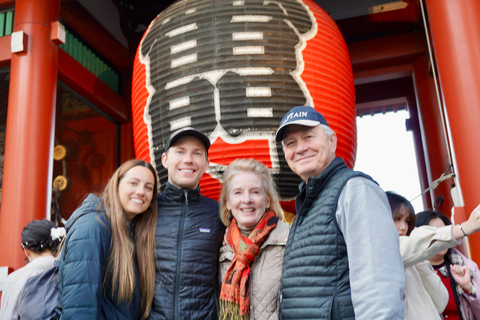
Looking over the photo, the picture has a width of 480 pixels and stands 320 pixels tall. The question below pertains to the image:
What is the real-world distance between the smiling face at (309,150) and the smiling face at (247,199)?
0.32 meters

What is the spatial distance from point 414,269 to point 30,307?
1.42 m

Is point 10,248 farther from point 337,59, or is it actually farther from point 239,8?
point 337,59

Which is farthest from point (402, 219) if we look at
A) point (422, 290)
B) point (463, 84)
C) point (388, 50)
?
point (388, 50)

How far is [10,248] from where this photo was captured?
11.7ft

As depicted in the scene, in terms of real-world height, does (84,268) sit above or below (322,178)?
below

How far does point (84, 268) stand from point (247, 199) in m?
0.63

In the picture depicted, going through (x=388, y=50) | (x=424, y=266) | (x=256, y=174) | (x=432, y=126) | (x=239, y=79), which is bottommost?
(x=424, y=266)

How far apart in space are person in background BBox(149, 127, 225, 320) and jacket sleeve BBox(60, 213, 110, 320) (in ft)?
0.85

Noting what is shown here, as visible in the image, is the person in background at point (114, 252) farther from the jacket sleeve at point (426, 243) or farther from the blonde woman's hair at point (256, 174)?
the jacket sleeve at point (426, 243)

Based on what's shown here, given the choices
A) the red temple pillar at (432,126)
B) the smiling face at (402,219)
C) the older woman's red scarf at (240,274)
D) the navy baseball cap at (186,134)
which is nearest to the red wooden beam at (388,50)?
the red temple pillar at (432,126)

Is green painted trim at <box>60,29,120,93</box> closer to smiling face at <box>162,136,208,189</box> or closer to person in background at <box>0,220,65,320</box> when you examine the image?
person in background at <box>0,220,65,320</box>

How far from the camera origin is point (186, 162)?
1.94m

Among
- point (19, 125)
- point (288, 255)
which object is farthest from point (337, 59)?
point (19, 125)

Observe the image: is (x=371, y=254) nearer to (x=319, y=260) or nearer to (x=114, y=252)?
(x=319, y=260)
